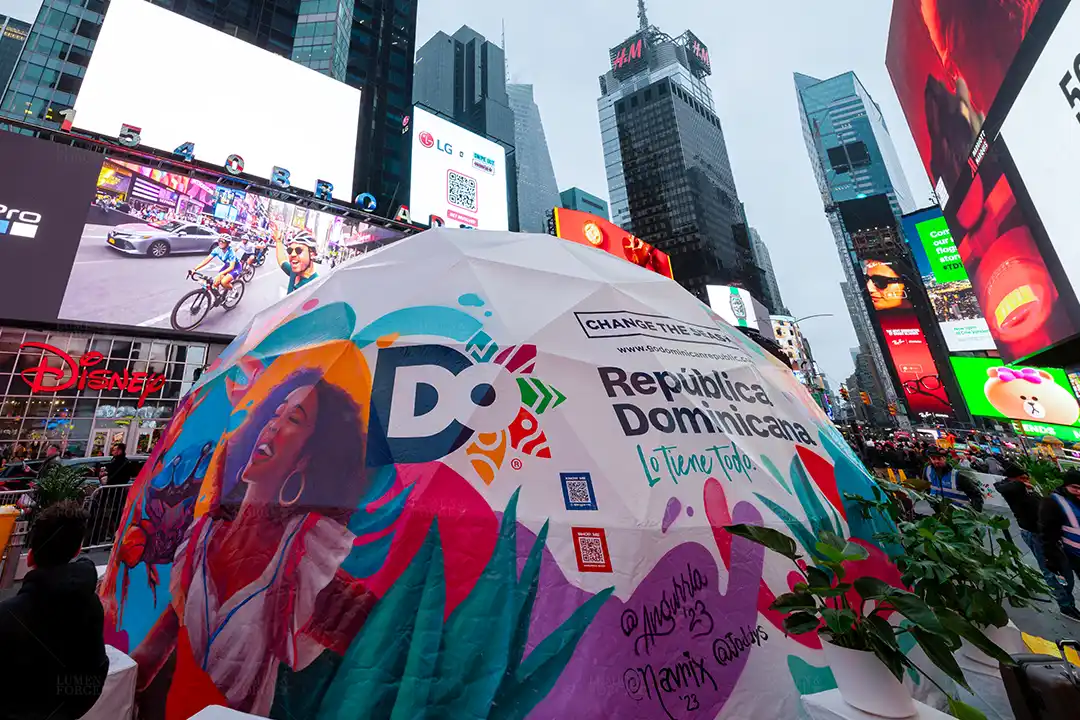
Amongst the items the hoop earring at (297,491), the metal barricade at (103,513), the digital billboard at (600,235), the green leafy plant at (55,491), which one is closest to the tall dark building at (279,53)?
the digital billboard at (600,235)

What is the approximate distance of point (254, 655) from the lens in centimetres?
243

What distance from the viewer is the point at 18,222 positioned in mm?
14680

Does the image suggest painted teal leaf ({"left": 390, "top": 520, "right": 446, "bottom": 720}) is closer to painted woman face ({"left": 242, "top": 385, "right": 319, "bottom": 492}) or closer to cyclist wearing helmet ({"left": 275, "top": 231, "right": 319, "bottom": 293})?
painted woman face ({"left": 242, "top": 385, "right": 319, "bottom": 492})

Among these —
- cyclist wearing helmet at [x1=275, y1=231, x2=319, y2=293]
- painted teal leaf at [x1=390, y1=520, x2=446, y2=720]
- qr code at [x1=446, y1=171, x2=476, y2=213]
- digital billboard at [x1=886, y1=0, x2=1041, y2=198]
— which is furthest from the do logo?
qr code at [x1=446, y1=171, x2=476, y2=213]

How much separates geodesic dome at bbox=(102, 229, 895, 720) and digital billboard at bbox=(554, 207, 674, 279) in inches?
925

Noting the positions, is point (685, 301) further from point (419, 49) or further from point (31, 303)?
point (419, 49)

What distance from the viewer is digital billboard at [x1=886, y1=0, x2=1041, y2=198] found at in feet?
29.4

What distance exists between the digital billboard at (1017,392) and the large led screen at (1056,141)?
18192mm

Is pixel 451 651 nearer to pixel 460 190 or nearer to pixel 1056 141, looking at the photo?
pixel 1056 141

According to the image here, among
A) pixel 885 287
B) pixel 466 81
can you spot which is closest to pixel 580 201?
pixel 466 81

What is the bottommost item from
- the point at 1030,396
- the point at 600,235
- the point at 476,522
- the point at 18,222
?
the point at 476,522

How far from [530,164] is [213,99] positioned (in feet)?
402

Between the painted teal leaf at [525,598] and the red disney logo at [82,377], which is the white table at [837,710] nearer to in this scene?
the painted teal leaf at [525,598]

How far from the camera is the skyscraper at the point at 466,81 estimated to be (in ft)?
293
